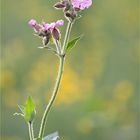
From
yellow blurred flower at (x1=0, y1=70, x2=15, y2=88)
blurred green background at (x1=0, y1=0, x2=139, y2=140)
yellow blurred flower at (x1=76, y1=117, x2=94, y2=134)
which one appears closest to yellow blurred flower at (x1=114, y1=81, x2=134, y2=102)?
blurred green background at (x1=0, y1=0, x2=139, y2=140)

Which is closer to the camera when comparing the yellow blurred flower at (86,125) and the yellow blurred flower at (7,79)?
the yellow blurred flower at (86,125)

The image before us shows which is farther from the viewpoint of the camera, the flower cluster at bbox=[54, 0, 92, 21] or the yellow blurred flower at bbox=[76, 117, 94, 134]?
the yellow blurred flower at bbox=[76, 117, 94, 134]

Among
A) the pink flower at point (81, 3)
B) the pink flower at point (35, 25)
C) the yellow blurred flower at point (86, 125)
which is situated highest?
the yellow blurred flower at point (86, 125)

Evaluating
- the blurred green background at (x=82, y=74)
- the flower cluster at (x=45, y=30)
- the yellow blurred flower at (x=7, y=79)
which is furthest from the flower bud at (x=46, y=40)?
the yellow blurred flower at (x=7, y=79)

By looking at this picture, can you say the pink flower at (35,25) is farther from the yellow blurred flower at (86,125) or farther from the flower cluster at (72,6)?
the yellow blurred flower at (86,125)

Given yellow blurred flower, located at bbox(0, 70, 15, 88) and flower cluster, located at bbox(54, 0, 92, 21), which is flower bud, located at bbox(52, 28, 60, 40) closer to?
flower cluster, located at bbox(54, 0, 92, 21)

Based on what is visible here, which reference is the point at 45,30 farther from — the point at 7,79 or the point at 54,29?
the point at 7,79

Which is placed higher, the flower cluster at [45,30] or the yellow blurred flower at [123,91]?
the yellow blurred flower at [123,91]

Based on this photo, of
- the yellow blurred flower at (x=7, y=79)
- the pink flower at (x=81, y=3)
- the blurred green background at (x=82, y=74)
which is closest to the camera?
the pink flower at (x=81, y=3)

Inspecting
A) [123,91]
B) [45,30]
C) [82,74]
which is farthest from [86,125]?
[45,30]

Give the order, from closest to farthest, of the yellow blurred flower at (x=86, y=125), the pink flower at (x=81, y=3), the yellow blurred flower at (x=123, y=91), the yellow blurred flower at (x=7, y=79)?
1. the pink flower at (x=81, y=3)
2. the yellow blurred flower at (x=86, y=125)
3. the yellow blurred flower at (x=123, y=91)
4. the yellow blurred flower at (x=7, y=79)
